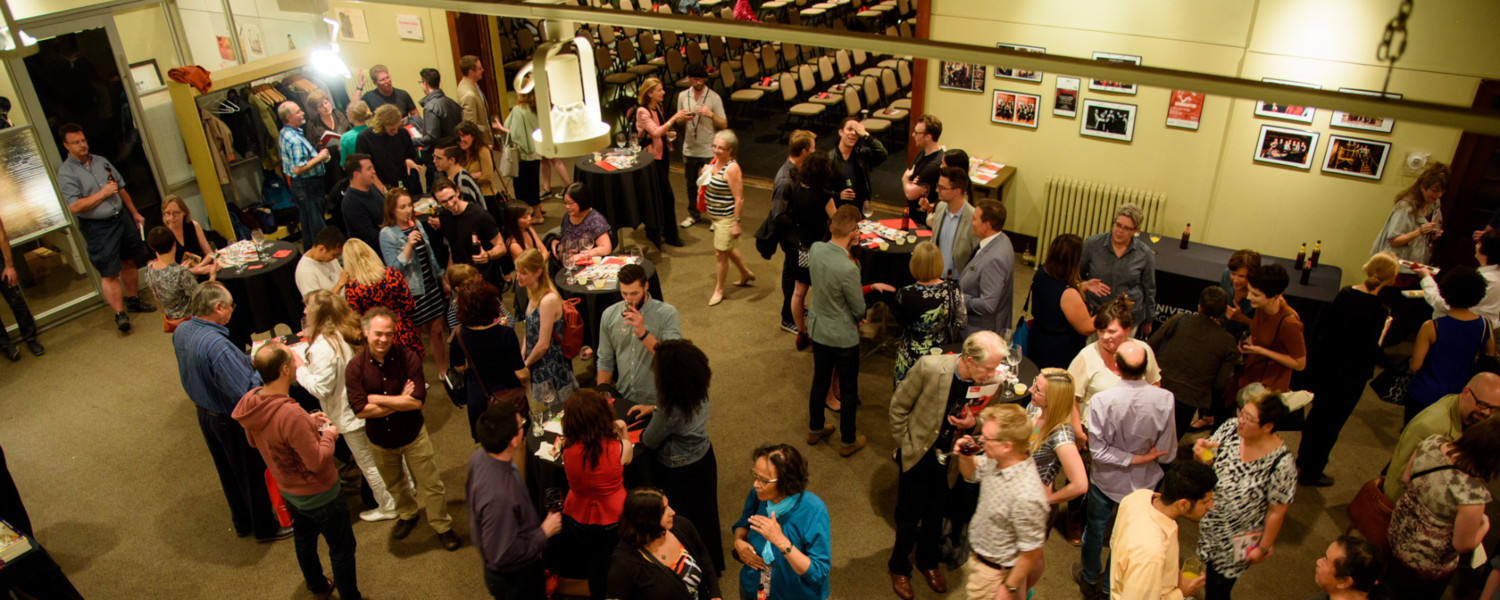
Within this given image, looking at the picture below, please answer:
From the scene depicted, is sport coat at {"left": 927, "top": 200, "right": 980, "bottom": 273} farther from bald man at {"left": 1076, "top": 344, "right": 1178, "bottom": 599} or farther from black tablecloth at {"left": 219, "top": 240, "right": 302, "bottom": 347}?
black tablecloth at {"left": 219, "top": 240, "right": 302, "bottom": 347}

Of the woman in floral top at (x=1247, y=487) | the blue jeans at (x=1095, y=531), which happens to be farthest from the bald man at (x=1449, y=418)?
the blue jeans at (x=1095, y=531)

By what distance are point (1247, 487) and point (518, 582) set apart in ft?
9.37

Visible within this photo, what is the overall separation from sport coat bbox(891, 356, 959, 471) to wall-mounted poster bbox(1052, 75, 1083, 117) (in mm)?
3932

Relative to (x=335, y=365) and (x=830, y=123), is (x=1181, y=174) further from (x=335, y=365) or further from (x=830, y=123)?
(x=335, y=365)

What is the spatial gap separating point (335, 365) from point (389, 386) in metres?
0.33

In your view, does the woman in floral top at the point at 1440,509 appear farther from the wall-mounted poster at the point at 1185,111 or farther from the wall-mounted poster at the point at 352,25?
the wall-mounted poster at the point at 352,25

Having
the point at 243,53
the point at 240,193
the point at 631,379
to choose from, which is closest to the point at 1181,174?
the point at 631,379

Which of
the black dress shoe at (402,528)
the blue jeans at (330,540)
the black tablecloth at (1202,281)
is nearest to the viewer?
the blue jeans at (330,540)

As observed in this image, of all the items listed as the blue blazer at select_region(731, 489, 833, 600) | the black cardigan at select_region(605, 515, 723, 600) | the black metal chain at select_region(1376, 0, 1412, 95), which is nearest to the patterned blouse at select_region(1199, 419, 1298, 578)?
the blue blazer at select_region(731, 489, 833, 600)

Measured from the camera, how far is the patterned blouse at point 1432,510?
10.9ft

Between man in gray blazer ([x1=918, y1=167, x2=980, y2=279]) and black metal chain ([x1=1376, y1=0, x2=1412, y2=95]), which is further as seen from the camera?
black metal chain ([x1=1376, y1=0, x2=1412, y2=95])

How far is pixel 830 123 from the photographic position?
36.0 feet

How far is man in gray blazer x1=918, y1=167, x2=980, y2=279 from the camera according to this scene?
16.9ft

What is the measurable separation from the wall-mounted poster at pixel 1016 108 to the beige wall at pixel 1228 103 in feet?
0.20
